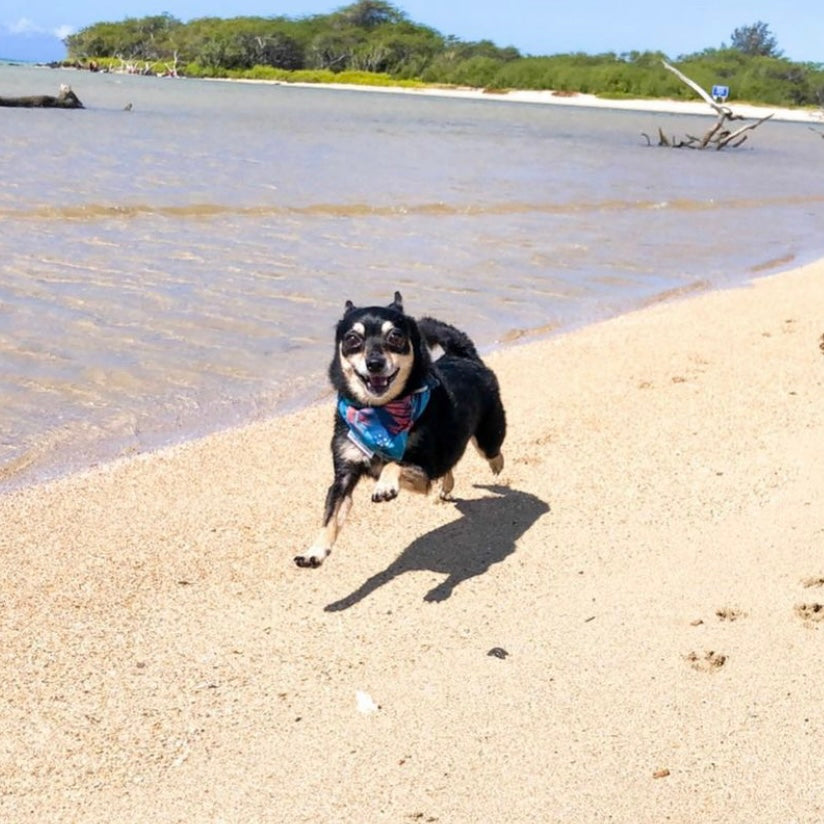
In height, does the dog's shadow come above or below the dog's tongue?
below

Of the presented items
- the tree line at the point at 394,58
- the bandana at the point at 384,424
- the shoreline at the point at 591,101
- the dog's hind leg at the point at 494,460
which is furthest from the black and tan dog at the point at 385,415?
the tree line at the point at 394,58

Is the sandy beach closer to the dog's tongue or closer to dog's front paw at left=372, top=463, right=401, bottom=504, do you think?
dog's front paw at left=372, top=463, right=401, bottom=504

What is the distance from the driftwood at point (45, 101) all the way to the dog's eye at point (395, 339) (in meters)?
34.0

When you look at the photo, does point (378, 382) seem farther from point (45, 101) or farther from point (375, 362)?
point (45, 101)

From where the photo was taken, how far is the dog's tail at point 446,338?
18.4ft

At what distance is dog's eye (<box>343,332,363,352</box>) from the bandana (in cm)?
24

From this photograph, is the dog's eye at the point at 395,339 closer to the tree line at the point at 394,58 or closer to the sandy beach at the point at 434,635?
the sandy beach at the point at 434,635

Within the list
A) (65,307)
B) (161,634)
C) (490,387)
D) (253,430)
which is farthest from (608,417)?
(65,307)

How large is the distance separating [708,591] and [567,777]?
143cm

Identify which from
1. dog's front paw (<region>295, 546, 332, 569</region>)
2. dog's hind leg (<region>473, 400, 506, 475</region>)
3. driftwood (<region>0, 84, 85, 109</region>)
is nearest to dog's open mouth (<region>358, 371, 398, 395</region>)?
dog's front paw (<region>295, 546, 332, 569</region>)

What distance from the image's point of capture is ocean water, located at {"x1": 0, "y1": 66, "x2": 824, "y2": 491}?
7.52 meters

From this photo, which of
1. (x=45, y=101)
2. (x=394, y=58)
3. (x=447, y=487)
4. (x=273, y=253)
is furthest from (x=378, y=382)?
(x=394, y=58)

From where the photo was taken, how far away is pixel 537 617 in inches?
175

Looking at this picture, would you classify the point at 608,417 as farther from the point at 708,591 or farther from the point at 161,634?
the point at 161,634
